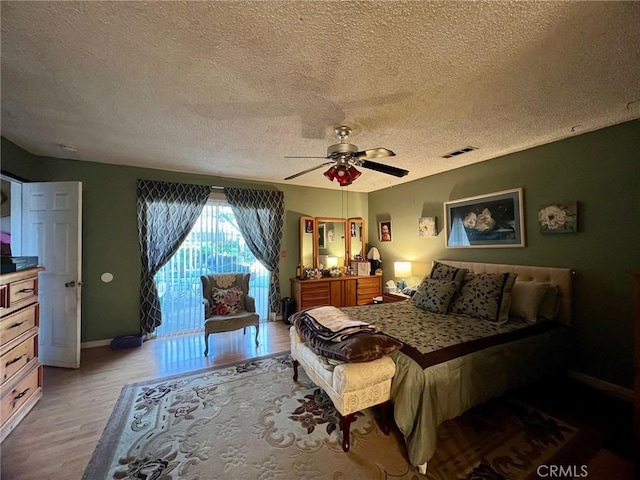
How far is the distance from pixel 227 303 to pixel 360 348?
250cm

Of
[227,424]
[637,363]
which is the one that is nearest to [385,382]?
[227,424]

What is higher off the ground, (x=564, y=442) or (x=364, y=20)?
(x=364, y=20)

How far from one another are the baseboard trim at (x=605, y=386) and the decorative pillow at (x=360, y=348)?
2311 mm

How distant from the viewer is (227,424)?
6.61 feet

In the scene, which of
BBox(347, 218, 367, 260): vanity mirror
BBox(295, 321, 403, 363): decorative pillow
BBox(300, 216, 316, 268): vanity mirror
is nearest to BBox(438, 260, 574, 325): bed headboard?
BBox(295, 321, 403, 363): decorative pillow

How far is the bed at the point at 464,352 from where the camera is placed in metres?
1.68

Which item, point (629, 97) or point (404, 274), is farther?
point (404, 274)

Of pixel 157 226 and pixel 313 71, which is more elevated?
pixel 313 71

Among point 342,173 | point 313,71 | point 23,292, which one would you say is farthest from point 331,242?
point 23,292

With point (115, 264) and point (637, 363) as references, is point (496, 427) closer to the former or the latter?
point (637, 363)

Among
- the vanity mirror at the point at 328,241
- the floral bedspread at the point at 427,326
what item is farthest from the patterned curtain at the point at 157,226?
the floral bedspread at the point at 427,326

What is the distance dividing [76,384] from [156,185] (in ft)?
8.40

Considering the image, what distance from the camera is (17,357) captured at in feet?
6.72

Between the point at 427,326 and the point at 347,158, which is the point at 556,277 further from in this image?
the point at 347,158
